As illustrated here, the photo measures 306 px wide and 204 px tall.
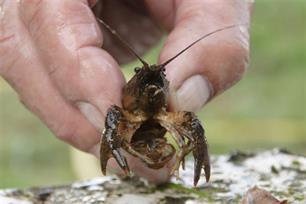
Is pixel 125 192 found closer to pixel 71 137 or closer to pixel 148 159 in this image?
pixel 71 137

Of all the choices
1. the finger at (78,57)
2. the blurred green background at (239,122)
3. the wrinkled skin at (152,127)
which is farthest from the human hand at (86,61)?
the blurred green background at (239,122)

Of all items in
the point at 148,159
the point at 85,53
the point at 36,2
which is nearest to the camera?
the point at 148,159

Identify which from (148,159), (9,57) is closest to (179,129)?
(148,159)

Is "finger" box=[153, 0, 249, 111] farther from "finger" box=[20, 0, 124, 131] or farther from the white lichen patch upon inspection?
the white lichen patch

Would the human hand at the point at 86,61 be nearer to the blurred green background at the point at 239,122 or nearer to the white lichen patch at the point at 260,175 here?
the white lichen patch at the point at 260,175

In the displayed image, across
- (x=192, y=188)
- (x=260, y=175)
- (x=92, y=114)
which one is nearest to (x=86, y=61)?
(x=92, y=114)

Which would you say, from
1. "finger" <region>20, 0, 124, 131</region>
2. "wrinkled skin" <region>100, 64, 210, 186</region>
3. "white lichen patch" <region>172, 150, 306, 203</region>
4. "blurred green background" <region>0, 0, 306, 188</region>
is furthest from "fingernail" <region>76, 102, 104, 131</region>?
"blurred green background" <region>0, 0, 306, 188</region>
